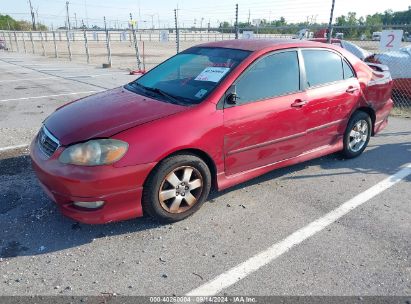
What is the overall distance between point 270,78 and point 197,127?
1136 mm

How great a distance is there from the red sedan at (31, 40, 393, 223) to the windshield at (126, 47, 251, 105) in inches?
0.6

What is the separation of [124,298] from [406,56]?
8.62m

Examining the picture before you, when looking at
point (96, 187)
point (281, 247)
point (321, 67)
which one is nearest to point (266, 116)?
point (321, 67)

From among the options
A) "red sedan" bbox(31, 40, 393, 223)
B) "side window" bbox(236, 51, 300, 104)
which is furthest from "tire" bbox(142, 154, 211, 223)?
"side window" bbox(236, 51, 300, 104)

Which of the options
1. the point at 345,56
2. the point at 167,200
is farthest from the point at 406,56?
the point at 167,200

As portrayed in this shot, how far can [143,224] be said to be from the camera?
3412 mm

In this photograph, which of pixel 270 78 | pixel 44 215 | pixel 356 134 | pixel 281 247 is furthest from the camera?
pixel 356 134

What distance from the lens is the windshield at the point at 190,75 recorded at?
144 inches

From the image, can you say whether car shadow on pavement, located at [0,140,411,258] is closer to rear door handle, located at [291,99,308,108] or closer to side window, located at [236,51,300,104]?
rear door handle, located at [291,99,308,108]

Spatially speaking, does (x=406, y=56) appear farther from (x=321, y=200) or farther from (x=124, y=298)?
(x=124, y=298)

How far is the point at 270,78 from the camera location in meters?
3.92

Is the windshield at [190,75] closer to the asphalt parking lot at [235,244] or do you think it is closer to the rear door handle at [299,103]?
the rear door handle at [299,103]

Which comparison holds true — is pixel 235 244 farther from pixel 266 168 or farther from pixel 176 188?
pixel 266 168

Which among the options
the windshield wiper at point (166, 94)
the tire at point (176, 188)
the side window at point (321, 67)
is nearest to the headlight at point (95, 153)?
the tire at point (176, 188)
